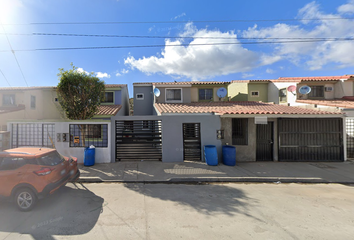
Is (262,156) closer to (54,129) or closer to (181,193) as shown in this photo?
(181,193)

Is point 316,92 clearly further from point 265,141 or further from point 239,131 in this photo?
point 239,131

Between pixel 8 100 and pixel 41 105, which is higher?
pixel 8 100

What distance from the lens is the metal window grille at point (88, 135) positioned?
25.7 ft

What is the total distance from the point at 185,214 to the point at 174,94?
11.9m

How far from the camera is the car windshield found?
403 centimetres

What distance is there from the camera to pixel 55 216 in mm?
3547

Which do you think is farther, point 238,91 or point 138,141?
point 238,91

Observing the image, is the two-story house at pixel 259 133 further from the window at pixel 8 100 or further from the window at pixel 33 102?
the window at pixel 8 100

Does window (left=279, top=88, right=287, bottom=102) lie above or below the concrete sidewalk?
above

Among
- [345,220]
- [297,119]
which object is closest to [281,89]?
[297,119]

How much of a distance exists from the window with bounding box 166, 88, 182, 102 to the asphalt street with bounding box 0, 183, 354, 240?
33.5ft

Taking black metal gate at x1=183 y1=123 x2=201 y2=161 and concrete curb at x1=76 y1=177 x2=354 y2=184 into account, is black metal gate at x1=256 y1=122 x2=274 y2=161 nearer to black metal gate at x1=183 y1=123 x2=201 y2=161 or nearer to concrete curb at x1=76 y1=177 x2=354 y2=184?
concrete curb at x1=76 y1=177 x2=354 y2=184

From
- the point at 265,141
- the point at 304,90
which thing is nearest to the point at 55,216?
the point at 265,141

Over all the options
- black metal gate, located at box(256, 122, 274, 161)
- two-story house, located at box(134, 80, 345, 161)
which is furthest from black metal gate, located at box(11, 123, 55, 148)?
black metal gate, located at box(256, 122, 274, 161)
